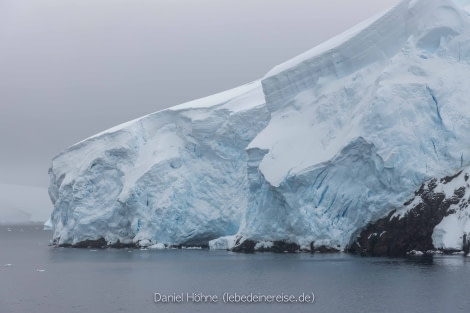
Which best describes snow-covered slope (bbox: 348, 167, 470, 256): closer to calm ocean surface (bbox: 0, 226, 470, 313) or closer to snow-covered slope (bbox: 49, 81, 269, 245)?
calm ocean surface (bbox: 0, 226, 470, 313)

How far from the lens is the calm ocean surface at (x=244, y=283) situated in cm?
2205

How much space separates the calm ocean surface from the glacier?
2.97m

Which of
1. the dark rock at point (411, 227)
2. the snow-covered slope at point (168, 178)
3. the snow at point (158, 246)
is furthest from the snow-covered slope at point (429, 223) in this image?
the snow at point (158, 246)

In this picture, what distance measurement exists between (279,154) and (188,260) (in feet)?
24.6

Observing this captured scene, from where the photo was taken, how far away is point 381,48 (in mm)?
40000

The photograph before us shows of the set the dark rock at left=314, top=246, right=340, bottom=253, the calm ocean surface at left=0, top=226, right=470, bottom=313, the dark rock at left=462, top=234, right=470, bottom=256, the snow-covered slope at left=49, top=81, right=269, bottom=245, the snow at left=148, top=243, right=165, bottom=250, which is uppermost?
the snow-covered slope at left=49, top=81, right=269, bottom=245

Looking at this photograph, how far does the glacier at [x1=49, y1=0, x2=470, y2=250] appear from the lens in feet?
118

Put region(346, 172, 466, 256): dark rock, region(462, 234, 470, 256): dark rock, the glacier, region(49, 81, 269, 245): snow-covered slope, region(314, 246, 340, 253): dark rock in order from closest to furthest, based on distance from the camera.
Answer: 1. region(462, 234, 470, 256): dark rock
2. region(346, 172, 466, 256): dark rock
3. the glacier
4. region(314, 246, 340, 253): dark rock
5. region(49, 81, 269, 245): snow-covered slope

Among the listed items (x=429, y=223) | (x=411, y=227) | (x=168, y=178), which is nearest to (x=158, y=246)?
(x=168, y=178)

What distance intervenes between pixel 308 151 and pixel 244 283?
44.1ft

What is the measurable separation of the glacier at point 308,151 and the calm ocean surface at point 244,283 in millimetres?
2972

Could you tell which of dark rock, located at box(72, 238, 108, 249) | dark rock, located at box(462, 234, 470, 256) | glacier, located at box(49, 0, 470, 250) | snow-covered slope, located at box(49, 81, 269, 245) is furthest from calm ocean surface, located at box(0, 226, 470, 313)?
dark rock, located at box(72, 238, 108, 249)

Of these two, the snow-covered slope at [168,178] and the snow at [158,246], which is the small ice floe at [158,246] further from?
the snow-covered slope at [168,178]

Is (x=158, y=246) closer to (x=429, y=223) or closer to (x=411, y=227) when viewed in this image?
(x=411, y=227)
